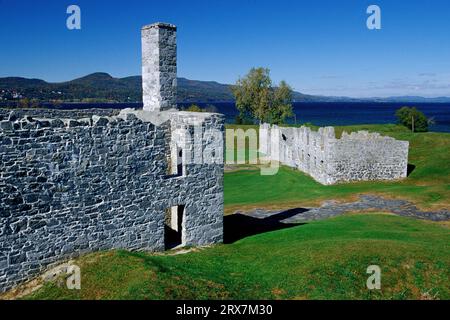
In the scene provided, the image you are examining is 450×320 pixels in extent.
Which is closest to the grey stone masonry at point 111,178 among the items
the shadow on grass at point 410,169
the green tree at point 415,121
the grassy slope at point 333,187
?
the grassy slope at point 333,187

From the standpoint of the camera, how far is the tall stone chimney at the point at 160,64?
62.8ft

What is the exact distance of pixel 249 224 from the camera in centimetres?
2391

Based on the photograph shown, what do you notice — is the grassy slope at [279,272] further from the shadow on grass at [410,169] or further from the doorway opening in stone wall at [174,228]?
the shadow on grass at [410,169]

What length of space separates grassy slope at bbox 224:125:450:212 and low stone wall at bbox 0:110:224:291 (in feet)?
36.8

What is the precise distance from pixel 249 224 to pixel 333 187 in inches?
537

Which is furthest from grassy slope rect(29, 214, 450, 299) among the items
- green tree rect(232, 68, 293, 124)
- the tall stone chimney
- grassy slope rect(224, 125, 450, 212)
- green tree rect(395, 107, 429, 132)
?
green tree rect(395, 107, 429, 132)

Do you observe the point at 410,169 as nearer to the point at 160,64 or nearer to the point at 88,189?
the point at 160,64

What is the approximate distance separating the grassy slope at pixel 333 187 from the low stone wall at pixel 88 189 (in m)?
11.2

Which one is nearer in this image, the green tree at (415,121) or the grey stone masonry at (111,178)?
the grey stone masonry at (111,178)

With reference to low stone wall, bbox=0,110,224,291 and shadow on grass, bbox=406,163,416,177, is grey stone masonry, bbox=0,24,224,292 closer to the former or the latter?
low stone wall, bbox=0,110,224,291

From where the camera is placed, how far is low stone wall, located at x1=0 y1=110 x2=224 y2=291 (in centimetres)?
1290

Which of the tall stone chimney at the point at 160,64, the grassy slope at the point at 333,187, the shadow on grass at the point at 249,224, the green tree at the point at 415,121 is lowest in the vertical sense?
the shadow on grass at the point at 249,224
